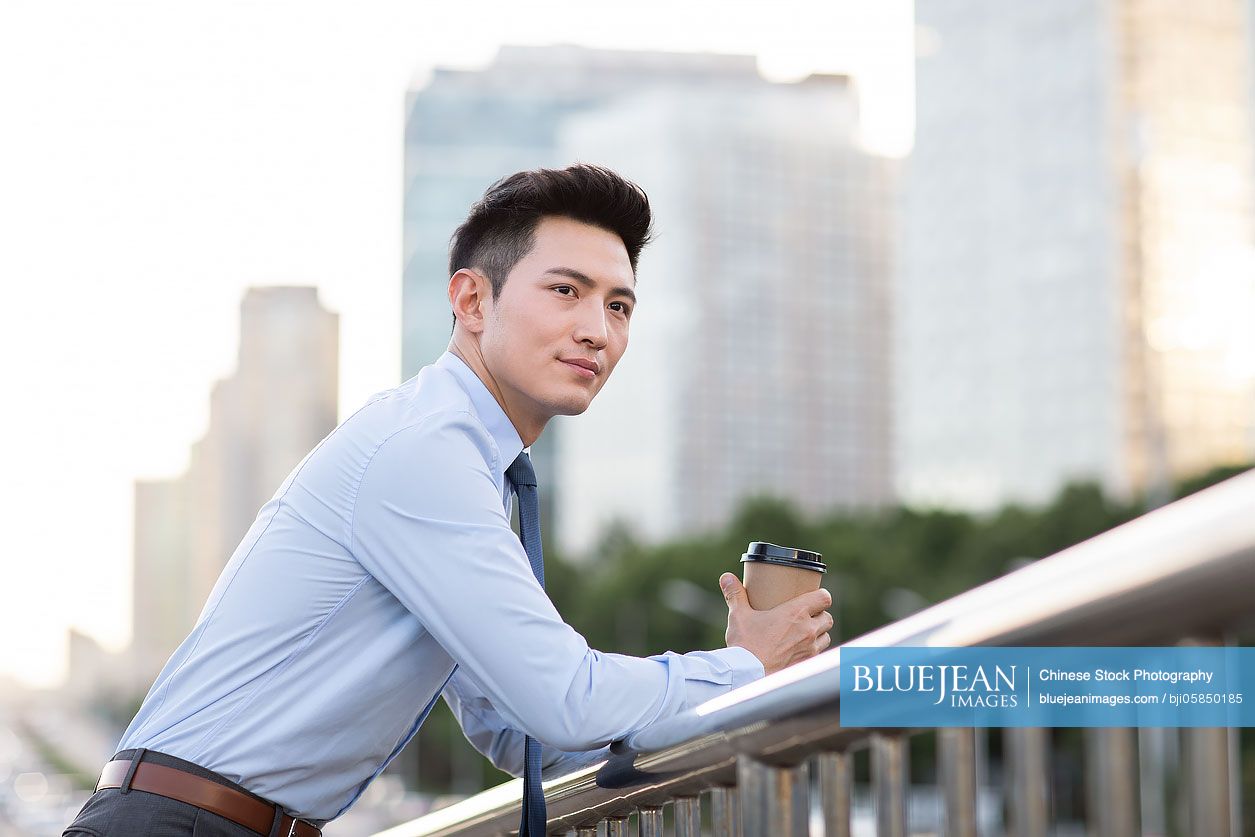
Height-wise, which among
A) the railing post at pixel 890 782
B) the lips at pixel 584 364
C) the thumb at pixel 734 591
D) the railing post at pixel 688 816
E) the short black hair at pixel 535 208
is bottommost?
the railing post at pixel 688 816

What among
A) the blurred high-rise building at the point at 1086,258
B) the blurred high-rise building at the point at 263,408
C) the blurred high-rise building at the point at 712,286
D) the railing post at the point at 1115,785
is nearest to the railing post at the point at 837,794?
the railing post at the point at 1115,785

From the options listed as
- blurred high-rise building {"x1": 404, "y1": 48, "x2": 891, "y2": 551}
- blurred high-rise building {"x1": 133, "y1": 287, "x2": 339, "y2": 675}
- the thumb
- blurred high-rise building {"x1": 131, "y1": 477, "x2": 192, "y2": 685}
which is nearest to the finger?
the thumb

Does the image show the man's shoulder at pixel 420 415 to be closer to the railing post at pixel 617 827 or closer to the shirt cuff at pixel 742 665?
the shirt cuff at pixel 742 665

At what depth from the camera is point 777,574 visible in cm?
252

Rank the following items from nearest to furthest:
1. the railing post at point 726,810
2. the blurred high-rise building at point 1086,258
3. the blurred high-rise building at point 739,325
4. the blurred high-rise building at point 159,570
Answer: the railing post at point 726,810 → the blurred high-rise building at point 1086,258 → the blurred high-rise building at point 739,325 → the blurred high-rise building at point 159,570

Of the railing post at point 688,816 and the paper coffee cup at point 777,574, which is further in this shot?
the paper coffee cup at point 777,574

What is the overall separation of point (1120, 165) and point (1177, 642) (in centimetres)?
7764

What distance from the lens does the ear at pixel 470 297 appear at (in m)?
2.78

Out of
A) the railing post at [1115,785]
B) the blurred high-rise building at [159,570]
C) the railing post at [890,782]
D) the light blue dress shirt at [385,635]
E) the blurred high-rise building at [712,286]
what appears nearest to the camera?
the railing post at [1115,785]

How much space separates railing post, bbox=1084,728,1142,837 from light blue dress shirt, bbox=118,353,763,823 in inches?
38.6

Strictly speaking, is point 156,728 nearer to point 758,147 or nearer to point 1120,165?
point 1120,165

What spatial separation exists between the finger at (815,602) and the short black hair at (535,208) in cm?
75

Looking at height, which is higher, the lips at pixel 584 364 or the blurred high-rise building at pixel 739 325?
the blurred high-rise building at pixel 739 325

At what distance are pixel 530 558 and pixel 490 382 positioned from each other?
37 centimetres
